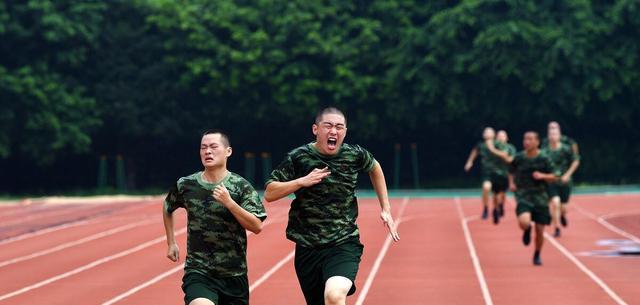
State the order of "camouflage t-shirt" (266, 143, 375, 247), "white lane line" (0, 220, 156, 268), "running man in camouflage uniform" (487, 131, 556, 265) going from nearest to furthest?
"camouflage t-shirt" (266, 143, 375, 247), "running man in camouflage uniform" (487, 131, 556, 265), "white lane line" (0, 220, 156, 268)

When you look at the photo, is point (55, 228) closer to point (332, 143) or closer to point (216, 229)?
point (332, 143)

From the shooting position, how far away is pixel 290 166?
852cm

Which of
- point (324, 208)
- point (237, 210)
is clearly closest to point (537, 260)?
point (324, 208)

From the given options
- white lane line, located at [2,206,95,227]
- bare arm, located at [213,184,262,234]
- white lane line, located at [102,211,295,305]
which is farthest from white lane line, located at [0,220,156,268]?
bare arm, located at [213,184,262,234]

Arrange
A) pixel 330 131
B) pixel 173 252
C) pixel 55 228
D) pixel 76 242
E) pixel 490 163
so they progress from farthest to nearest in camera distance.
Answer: pixel 55 228, pixel 490 163, pixel 76 242, pixel 330 131, pixel 173 252

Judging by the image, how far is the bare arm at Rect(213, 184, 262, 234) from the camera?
7.46 m

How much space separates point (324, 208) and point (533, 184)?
7611 millimetres

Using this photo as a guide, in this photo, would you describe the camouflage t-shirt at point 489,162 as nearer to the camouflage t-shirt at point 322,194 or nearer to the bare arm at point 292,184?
the camouflage t-shirt at point 322,194

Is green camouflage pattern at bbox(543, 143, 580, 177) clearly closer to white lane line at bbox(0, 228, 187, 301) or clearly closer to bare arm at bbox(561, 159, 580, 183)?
bare arm at bbox(561, 159, 580, 183)

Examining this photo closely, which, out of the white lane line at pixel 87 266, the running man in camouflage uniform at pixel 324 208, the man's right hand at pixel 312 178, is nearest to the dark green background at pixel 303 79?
the white lane line at pixel 87 266

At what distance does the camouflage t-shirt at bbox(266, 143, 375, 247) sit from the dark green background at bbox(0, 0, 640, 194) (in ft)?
90.4

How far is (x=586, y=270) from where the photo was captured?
15.6 metres

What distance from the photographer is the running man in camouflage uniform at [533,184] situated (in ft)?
51.0

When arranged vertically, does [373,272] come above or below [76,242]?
above
